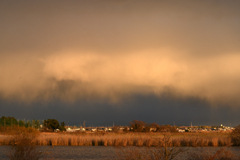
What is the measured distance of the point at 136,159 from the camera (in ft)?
41.1

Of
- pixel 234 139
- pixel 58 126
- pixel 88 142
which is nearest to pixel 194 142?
pixel 234 139

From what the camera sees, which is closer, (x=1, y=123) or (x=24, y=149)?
(x=24, y=149)

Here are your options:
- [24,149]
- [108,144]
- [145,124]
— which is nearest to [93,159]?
[24,149]

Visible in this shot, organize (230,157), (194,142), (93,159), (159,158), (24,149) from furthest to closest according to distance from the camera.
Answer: (194,142) < (93,159) < (230,157) < (24,149) < (159,158)

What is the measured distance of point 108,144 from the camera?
149 feet

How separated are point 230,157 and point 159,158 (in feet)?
25.1

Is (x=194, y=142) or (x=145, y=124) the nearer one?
(x=194, y=142)

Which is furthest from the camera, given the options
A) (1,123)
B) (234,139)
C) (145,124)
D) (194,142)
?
(145,124)

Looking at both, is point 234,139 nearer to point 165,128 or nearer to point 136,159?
point 136,159

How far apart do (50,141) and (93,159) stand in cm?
2211

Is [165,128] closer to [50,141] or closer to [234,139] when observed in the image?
[234,139]

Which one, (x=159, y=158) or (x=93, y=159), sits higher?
Result: (x=159, y=158)

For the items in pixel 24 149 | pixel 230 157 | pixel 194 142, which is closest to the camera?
pixel 24 149

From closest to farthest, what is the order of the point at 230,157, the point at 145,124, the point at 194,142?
the point at 230,157 < the point at 194,142 < the point at 145,124
